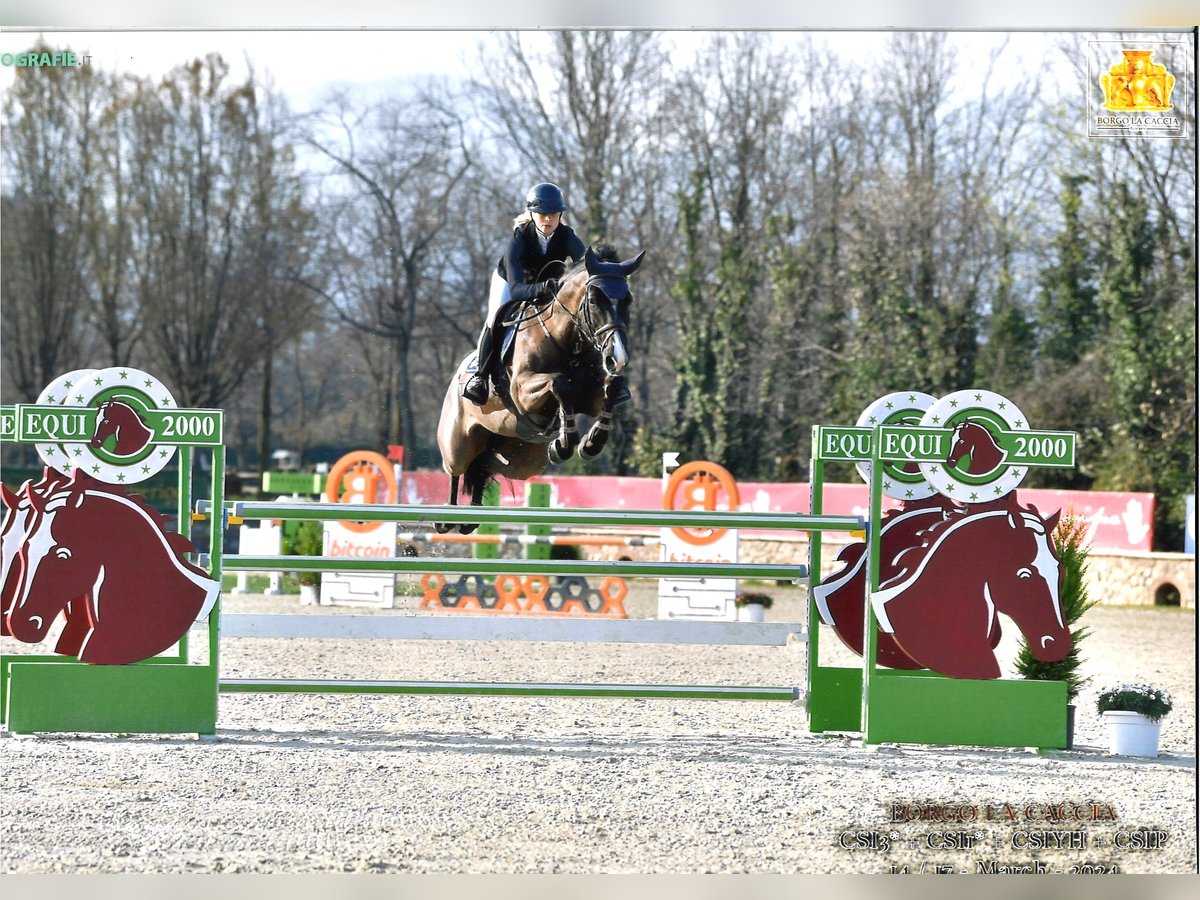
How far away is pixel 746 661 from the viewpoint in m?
7.83

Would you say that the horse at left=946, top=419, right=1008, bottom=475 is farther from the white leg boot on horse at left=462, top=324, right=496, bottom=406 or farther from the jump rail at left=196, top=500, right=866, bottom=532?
the white leg boot on horse at left=462, top=324, right=496, bottom=406

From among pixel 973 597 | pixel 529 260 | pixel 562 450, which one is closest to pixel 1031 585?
pixel 973 597

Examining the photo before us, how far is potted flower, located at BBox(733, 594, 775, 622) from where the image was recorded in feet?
30.9

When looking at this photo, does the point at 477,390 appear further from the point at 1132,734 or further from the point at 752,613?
the point at 752,613

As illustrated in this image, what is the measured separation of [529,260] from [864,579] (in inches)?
73.5

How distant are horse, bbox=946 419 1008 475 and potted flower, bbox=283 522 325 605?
663 cm

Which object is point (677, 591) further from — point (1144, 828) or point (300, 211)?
point (300, 211)

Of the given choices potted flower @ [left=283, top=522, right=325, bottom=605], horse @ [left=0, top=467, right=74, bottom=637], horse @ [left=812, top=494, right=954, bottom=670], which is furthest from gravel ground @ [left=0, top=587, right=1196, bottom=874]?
potted flower @ [left=283, top=522, right=325, bottom=605]

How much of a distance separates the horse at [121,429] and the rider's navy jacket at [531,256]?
1556 millimetres

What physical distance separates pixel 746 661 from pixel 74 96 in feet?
43.2

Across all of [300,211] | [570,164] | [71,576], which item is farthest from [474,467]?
[300,211]

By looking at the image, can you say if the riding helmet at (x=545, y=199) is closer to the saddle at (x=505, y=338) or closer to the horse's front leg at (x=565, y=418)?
the saddle at (x=505, y=338)

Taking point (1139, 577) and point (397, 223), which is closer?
point (1139, 577)

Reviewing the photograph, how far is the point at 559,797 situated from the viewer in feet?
12.4
